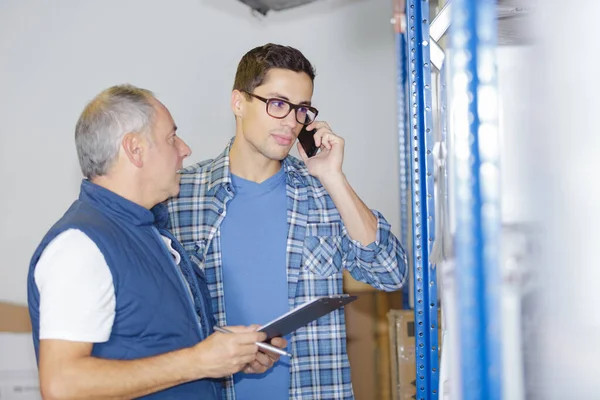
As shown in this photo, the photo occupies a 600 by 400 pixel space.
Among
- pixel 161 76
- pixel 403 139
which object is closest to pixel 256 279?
pixel 161 76

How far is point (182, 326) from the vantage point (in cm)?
125

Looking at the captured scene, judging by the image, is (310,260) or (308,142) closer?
(310,260)

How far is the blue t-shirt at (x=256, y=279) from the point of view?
66.2 inches

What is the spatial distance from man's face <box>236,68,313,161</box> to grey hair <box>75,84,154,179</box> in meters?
0.51

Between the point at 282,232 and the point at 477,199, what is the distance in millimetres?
1015

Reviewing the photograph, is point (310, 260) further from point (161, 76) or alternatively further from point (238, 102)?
point (161, 76)

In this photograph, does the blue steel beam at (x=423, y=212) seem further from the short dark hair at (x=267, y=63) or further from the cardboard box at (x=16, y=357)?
the cardboard box at (x=16, y=357)

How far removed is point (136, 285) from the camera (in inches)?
46.2

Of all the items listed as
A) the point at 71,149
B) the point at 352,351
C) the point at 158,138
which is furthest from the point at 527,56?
the point at 352,351

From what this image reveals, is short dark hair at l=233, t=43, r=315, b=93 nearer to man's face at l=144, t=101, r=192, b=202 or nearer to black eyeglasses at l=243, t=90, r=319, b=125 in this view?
black eyeglasses at l=243, t=90, r=319, b=125

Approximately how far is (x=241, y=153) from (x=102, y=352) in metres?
0.86

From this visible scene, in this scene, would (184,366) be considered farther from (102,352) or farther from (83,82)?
(83,82)

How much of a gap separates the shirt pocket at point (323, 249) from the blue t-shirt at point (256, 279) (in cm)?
7

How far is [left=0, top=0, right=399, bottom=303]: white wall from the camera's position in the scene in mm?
2279
